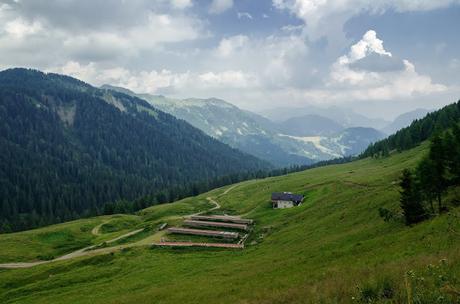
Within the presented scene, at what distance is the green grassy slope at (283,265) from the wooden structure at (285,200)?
38.7 feet

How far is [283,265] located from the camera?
47.6 m

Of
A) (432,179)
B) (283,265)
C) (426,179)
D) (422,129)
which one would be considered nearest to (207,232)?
(283,265)

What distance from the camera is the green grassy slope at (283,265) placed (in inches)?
1034

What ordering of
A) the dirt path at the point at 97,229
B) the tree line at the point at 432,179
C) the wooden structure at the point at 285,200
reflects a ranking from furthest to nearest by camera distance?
the dirt path at the point at 97,229 → the wooden structure at the point at 285,200 → the tree line at the point at 432,179

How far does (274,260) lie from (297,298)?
3133 centimetres

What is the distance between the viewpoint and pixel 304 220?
83.4 metres

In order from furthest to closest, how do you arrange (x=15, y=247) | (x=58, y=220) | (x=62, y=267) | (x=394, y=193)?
(x=58, y=220)
(x=15, y=247)
(x=62, y=267)
(x=394, y=193)

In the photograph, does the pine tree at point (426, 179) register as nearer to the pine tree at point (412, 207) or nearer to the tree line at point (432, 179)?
the tree line at point (432, 179)

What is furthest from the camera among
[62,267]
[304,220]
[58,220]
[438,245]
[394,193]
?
[58,220]

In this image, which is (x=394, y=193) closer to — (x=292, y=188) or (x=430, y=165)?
(x=430, y=165)

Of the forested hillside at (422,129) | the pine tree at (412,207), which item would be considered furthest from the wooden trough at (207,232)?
the forested hillside at (422,129)

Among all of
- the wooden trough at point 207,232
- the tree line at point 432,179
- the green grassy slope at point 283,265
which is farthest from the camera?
the wooden trough at point 207,232

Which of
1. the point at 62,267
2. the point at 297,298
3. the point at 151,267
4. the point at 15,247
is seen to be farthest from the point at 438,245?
the point at 15,247

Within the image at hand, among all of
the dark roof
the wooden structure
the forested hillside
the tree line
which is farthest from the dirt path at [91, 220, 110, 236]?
the forested hillside
